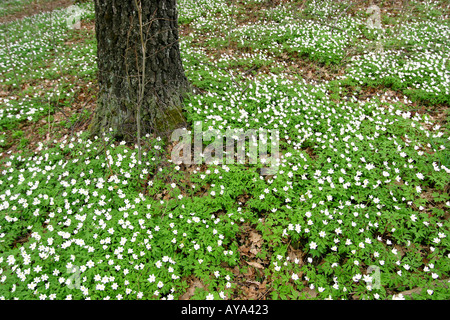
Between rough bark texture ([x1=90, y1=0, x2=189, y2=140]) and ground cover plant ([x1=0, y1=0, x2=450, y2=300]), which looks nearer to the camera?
ground cover plant ([x1=0, y1=0, x2=450, y2=300])

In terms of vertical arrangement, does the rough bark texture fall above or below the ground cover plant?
above

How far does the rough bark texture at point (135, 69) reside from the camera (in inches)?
144

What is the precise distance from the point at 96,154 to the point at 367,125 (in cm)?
536

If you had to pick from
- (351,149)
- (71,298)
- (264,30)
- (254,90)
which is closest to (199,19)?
(264,30)

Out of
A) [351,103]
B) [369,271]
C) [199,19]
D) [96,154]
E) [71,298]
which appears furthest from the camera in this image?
[199,19]

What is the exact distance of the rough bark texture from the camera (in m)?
3.66

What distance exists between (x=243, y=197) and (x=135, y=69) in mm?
2837

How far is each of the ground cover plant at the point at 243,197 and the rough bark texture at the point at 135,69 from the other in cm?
33

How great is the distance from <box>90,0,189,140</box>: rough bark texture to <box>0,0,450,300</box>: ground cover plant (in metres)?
0.33

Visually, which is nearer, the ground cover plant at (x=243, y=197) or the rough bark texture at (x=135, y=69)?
the ground cover plant at (x=243, y=197)

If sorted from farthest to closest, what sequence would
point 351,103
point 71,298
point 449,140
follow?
point 351,103, point 449,140, point 71,298

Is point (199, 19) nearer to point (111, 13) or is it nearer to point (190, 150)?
point (111, 13)

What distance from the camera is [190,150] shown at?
165 inches

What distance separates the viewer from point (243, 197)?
3.75 metres
